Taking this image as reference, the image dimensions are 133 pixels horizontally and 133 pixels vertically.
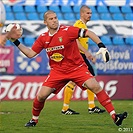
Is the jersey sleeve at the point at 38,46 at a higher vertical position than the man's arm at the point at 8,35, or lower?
lower

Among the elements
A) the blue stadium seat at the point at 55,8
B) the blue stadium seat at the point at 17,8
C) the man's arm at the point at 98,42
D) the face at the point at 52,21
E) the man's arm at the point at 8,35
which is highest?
the man's arm at the point at 8,35

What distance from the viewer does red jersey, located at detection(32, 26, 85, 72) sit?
10.2m

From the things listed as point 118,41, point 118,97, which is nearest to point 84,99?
point 118,97

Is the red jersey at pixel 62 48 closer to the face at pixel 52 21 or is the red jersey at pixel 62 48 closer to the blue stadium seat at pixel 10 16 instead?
the face at pixel 52 21

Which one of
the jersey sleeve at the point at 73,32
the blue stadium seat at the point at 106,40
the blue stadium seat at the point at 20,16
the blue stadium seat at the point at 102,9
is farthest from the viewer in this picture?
the blue stadium seat at the point at 102,9

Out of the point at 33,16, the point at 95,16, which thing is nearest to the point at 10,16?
the point at 33,16

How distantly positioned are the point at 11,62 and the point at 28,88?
1.31m

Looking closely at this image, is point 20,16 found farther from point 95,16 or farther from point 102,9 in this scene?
point 102,9

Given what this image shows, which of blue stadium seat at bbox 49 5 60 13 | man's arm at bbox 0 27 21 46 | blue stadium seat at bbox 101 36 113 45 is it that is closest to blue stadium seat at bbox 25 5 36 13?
blue stadium seat at bbox 49 5 60 13

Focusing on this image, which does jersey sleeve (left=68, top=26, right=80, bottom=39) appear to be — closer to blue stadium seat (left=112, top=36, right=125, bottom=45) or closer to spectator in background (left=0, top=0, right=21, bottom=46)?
spectator in background (left=0, top=0, right=21, bottom=46)

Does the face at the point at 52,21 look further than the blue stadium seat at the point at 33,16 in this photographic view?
No

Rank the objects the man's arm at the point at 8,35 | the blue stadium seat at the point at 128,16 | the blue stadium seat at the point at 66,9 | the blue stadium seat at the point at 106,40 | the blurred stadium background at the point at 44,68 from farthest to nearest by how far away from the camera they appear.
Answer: the blue stadium seat at the point at 66,9 < the blue stadium seat at the point at 128,16 < the blue stadium seat at the point at 106,40 < the blurred stadium background at the point at 44,68 < the man's arm at the point at 8,35

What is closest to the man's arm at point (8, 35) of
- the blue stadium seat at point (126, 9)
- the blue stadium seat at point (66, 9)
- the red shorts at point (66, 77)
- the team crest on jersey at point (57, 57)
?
the team crest on jersey at point (57, 57)

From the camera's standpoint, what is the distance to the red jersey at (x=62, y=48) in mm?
10219
